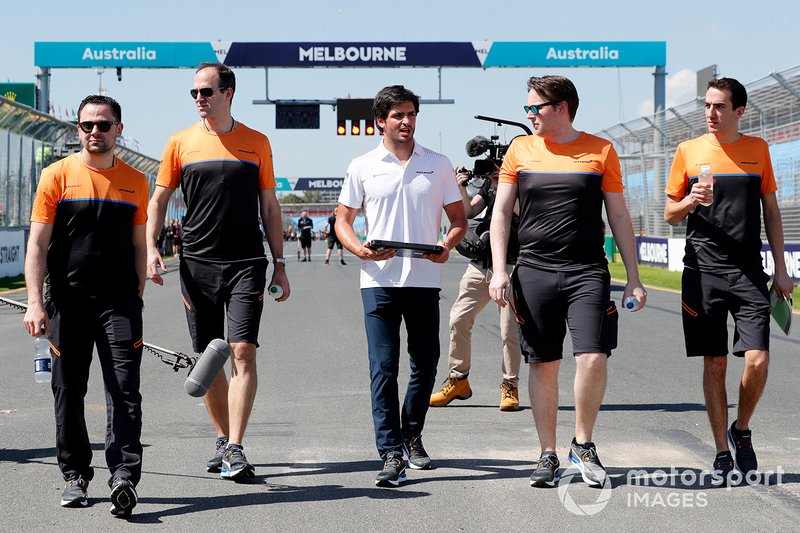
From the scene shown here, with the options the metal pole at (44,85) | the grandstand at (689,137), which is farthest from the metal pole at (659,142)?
the metal pole at (44,85)

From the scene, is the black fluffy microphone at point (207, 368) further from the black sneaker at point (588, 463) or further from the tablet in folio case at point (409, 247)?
the black sneaker at point (588, 463)

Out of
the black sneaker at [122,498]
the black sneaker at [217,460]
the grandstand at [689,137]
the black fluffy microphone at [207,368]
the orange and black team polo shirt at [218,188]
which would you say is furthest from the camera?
the grandstand at [689,137]

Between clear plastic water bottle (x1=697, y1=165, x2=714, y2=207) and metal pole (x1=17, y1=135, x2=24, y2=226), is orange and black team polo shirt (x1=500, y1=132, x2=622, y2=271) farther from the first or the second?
metal pole (x1=17, y1=135, x2=24, y2=226)

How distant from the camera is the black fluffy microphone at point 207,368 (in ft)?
17.4

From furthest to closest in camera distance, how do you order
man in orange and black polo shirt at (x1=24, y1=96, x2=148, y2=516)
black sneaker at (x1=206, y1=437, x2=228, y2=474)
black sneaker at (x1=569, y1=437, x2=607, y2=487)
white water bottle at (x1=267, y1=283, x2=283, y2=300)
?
white water bottle at (x1=267, y1=283, x2=283, y2=300) → black sneaker at (x1=206, y1=437, x2=228, y2=474) → black sneaker at (x1=569, y1=437, x2=607, y2=487) → man in orange and black polo shirt at (x1=24, y1=96, x2=148, y2=516)

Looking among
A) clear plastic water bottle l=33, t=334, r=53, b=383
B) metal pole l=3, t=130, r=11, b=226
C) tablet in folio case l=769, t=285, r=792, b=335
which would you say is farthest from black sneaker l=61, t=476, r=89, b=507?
metal pole l=3, t=130, r=11, b=226

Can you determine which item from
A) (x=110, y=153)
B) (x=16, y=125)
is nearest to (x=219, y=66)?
(x=110, y=153)

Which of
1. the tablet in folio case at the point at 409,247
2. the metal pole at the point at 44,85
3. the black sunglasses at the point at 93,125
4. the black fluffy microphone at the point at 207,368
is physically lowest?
the black fluffy microphone at the point at 207,368

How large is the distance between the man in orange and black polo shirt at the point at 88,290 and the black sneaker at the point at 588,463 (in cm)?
197

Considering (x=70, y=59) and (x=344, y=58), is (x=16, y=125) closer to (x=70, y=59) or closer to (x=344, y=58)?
(x=70, y=59)

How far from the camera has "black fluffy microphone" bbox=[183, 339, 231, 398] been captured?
5297mm

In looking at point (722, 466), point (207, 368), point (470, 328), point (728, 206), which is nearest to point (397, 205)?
point (207, 368)

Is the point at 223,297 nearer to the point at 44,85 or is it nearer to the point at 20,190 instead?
the point at 20,190

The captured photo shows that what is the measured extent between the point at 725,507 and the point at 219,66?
3.15 m
